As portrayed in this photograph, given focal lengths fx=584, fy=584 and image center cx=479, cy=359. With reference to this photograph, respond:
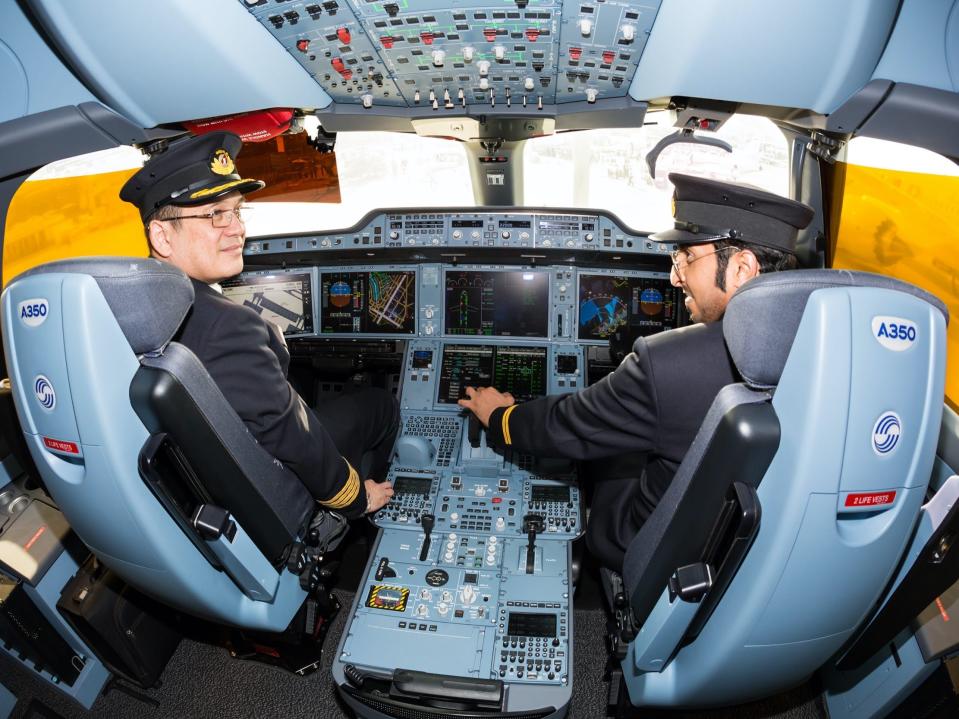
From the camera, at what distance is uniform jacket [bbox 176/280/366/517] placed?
1.65m

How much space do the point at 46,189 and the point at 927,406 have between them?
3745 mm

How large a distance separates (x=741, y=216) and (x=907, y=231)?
1287 millimetres

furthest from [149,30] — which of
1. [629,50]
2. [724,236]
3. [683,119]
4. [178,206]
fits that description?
[683,119]

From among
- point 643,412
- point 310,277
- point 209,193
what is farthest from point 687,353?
point 310,277

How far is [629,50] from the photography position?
65.5 inches

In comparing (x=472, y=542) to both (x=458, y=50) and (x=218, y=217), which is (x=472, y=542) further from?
(x=458, y=50)

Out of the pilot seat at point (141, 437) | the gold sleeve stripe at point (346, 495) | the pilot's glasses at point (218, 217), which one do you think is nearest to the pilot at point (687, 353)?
the gold sleeve stripe at point (346, 495)

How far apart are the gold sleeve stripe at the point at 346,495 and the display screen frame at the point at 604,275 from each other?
1.55m

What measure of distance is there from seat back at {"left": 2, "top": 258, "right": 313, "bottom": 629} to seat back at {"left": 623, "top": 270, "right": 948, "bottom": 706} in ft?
3.76

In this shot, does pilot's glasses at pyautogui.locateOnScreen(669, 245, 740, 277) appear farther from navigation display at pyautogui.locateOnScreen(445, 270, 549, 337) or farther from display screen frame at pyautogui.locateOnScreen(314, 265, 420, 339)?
display screen frame at pyautogui.locateOnScreen(314, 265, 420, 339)

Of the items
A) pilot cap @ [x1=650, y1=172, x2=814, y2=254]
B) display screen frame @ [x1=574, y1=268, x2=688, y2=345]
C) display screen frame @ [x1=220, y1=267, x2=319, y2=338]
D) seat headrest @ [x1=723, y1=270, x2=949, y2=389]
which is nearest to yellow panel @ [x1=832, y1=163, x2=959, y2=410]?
display screen frame @ [x1=574, y1=268, x2=688, y2=345]

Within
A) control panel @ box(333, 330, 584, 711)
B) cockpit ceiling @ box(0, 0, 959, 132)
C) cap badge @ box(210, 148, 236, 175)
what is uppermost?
cockpit ceiling @ box(0, 0, 959, 132)

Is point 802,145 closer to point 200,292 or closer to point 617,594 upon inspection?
point 617,594

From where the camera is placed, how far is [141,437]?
1.37 metres
